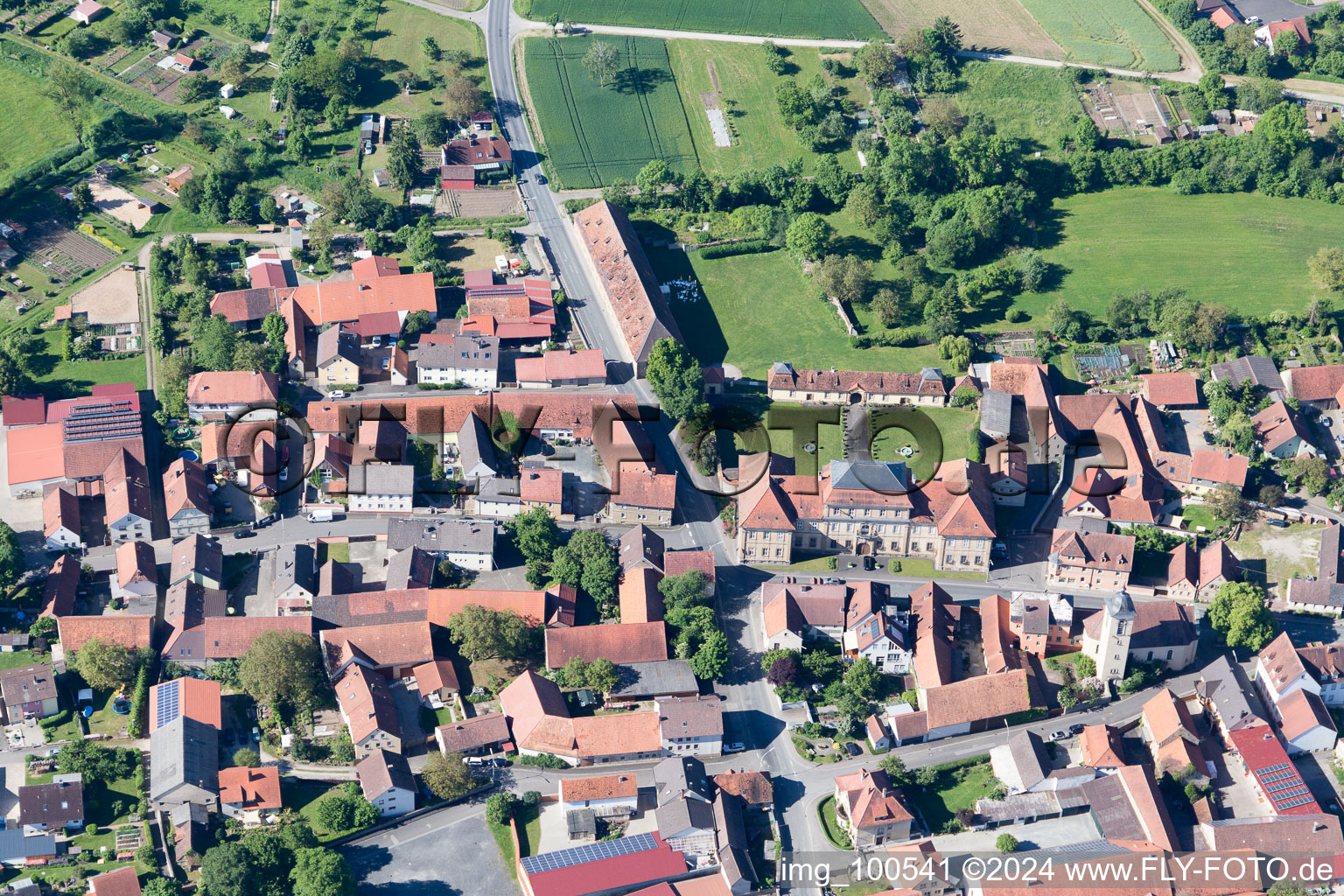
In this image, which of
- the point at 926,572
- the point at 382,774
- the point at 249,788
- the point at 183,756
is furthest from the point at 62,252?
the point at 926,572

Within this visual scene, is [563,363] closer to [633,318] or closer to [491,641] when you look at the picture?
[633,318]

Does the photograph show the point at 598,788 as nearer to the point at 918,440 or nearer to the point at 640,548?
the point at 640,548

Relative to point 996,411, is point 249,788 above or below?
below

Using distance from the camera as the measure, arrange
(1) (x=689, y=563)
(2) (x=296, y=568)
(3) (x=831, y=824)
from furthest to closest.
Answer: (1) (x=689, y=563) → (2) (x=296, y=568) → (3) (x=831, y=824)

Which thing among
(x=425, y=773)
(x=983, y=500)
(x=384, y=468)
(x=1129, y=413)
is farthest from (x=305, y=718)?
(x=1129, y=413)

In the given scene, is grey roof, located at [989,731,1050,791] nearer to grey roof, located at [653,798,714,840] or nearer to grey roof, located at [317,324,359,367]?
grey roof, located at [653,798,714,840]

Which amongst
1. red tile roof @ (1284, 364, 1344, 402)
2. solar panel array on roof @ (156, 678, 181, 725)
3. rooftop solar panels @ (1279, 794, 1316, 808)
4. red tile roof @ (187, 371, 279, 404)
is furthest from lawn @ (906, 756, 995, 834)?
red tile roof @ (187, 371, 279, 404)

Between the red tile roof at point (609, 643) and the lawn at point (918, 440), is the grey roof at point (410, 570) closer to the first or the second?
the red tile roof at point (609, 643)
